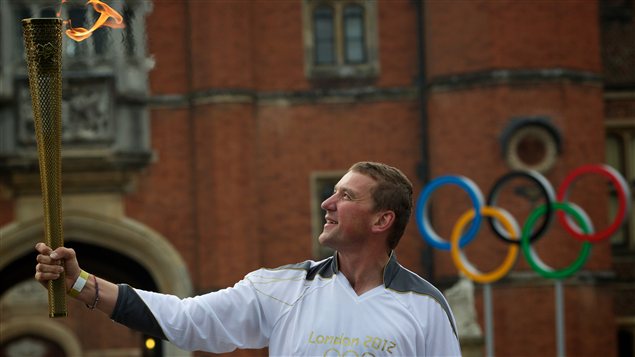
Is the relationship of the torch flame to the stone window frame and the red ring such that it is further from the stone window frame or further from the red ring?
the stone window frame

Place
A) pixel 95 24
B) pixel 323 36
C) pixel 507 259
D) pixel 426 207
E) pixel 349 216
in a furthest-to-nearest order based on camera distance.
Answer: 1. pixel 323 36
2. pixel 426 207
3. pixel 507 259
4. pixel 95 24
5. pixel 349 216

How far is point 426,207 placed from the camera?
16.7m

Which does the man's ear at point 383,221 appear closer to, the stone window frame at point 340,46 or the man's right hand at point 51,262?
the man's right hand at point 51,262

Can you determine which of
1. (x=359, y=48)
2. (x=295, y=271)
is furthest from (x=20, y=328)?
(x=295, y=271)

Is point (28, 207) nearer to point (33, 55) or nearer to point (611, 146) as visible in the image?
point (611, 146)

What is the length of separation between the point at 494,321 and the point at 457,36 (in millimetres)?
3540

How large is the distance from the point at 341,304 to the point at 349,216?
0.31 metres

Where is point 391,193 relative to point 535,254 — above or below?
above

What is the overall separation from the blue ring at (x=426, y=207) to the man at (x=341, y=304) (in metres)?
11.0

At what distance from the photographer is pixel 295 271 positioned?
5.09m

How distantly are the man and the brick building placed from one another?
1239 centimetres

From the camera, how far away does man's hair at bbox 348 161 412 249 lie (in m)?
4.91

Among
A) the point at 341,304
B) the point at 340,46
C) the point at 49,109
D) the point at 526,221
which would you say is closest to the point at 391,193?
the point at 341,304

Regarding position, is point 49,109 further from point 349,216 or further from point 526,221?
point 526,221
